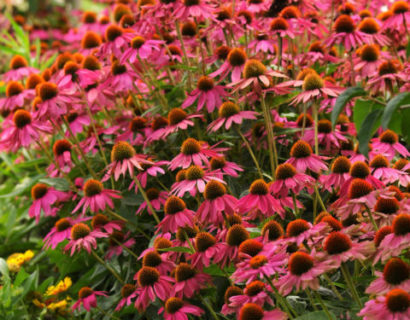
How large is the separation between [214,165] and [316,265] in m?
0.61

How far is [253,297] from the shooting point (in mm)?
1187

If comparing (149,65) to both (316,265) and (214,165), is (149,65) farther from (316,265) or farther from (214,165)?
(316,265)

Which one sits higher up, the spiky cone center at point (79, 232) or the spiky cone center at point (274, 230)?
the spiky cone center at point (274, 230)

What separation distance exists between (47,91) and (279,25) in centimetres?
84

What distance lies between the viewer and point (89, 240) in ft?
5.52

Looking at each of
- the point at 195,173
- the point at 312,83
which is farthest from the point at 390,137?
the point at 195,173

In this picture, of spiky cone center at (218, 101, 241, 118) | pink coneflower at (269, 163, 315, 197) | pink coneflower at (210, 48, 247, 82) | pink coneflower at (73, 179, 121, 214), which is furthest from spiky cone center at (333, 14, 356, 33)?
pink coneflower at (73, 179, 121, 214)

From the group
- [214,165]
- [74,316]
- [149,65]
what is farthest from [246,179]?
[74,316]

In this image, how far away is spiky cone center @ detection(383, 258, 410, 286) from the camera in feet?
3.34

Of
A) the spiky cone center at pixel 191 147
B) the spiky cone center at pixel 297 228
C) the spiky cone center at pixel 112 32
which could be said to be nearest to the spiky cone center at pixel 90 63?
the spiky cone center at pixel 112 32

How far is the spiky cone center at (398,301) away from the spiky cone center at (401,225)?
0.13m

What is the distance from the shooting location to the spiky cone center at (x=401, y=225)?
1.06m

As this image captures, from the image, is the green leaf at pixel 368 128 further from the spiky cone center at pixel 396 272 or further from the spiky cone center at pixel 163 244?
the spiky cone center at pixel 163 244

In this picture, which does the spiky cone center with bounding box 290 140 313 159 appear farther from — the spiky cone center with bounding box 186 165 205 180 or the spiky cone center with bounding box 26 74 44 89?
the spiky cone center with bounding box 26 74 44 89
